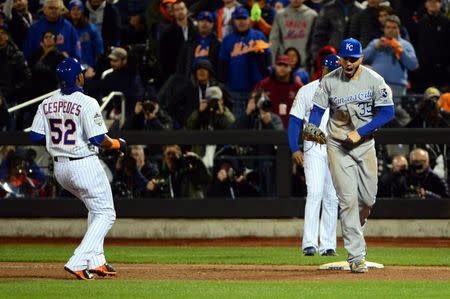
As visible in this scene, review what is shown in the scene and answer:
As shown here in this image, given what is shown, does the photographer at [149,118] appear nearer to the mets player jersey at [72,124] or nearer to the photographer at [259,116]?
the photographer at [259,116]

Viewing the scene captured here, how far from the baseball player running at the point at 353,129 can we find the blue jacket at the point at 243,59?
7.03 metres

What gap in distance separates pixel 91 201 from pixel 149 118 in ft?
21.6

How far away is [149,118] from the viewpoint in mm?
17531

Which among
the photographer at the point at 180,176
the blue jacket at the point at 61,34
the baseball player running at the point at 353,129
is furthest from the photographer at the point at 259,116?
the baseball player running at the point at 353,129

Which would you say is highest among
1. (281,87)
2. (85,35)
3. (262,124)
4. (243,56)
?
(85,35)

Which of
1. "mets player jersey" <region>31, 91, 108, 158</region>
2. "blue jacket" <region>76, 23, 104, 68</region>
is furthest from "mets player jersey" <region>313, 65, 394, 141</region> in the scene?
"blue jacket" <region>76, 23, 104, 68</region>

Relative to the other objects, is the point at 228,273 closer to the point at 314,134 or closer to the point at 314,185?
the point at 314,134

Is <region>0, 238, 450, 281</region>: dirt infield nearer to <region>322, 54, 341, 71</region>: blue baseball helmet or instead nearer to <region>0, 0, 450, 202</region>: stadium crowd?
<region>322, 54, 341, 71</region>: blue baseball helmet

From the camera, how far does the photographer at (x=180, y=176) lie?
656 inches

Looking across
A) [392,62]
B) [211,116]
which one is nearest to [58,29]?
[211,116]

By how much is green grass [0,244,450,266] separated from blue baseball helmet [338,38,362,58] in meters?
2.67

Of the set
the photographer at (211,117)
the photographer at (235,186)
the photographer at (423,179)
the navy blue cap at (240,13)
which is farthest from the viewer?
the navy blue cap at (240,13)

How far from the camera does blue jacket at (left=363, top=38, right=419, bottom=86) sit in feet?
58.4

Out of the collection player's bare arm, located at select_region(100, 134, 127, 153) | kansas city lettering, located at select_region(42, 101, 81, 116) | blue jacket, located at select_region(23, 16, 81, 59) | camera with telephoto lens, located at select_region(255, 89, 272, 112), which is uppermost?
blue jacket, located at select_region(23, 16, 81, 59)
